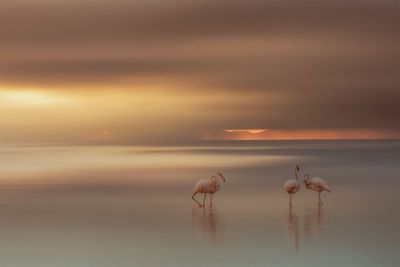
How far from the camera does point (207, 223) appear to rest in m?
10.5

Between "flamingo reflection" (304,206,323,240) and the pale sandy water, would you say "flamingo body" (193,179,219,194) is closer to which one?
the pale sandy water

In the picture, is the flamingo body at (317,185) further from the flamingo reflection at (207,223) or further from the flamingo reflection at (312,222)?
the flamingo reflection at (207,223)

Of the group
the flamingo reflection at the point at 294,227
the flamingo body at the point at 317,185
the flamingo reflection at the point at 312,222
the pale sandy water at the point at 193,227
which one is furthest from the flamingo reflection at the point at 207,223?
the flamingo body at the point at 317,185

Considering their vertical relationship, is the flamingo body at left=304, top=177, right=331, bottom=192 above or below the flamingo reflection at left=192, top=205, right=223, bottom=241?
above

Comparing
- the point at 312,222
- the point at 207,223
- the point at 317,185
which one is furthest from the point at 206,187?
the point at 312,222

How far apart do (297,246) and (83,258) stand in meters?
2.35

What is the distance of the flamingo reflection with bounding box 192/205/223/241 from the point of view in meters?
9.32

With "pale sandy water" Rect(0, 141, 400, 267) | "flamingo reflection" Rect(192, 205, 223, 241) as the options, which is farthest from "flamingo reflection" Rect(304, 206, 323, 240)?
"flamingo reflection" Rect(192, 205, 223, 241)

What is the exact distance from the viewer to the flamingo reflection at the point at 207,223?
9.32 meters

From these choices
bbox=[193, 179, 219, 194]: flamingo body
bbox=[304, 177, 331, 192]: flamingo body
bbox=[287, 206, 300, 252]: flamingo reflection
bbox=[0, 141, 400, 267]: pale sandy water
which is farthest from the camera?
bbox=[304, 177, 331, 192]: flamingo body

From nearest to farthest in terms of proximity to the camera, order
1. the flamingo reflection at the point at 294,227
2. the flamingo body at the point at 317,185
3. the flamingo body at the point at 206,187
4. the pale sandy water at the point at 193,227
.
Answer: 1. the pale sandy water at the point at 193,227
2. the flamingo reflection at the point at 294,227
3. the flamingo body at the point at 206,187
4. the flamingo body at the point at 317,185

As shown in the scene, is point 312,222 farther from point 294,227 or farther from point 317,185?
point 317,185

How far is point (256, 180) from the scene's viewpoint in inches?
774

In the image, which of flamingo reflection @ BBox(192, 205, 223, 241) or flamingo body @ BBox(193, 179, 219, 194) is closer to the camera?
flamingo reflection @ BBox(192, 205, 223, 241)
